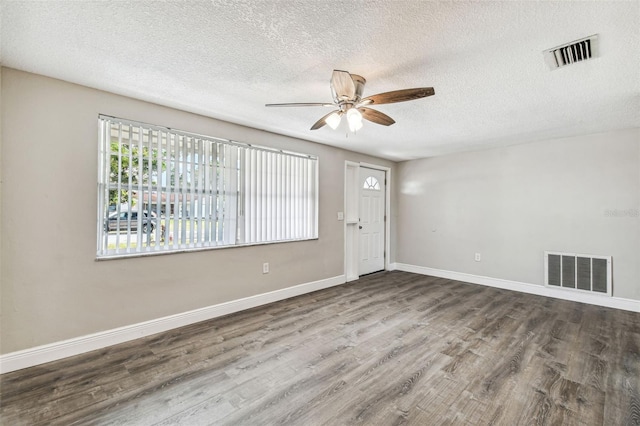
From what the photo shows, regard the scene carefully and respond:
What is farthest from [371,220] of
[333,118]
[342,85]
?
[342,85]

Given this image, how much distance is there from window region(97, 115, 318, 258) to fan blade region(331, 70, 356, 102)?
1.74 meters

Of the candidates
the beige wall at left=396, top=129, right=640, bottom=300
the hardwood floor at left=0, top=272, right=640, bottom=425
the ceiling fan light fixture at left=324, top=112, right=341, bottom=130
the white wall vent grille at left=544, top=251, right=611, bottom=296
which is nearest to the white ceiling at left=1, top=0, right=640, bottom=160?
the ceiling fan light fixture at left=324, top=112, right=341, bottom=130

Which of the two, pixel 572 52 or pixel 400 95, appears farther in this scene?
pixel 400 95

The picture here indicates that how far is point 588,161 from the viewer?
3.73 m

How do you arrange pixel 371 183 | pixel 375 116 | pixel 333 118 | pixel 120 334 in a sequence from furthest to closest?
pixel 371 183
pixel 120 334
pixel 375 116
pixel 333 118

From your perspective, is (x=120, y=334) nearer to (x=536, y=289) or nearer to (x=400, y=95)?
(x=400, y=95)

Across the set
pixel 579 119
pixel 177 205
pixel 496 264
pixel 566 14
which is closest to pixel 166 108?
pixel 177 205

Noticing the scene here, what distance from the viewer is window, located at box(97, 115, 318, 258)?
8.37 feet

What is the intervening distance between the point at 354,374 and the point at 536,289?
360cm

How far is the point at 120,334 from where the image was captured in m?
2.54

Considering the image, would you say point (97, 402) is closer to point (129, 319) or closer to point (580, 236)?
point (129, 319)

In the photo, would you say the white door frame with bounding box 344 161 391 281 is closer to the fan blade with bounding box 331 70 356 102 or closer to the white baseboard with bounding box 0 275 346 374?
the white baseboard with bounding box 0 275 346 374

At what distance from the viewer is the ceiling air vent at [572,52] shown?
172cm

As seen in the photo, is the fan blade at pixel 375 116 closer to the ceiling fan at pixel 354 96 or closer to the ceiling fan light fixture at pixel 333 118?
the ceiling fan at pixel 354 96
